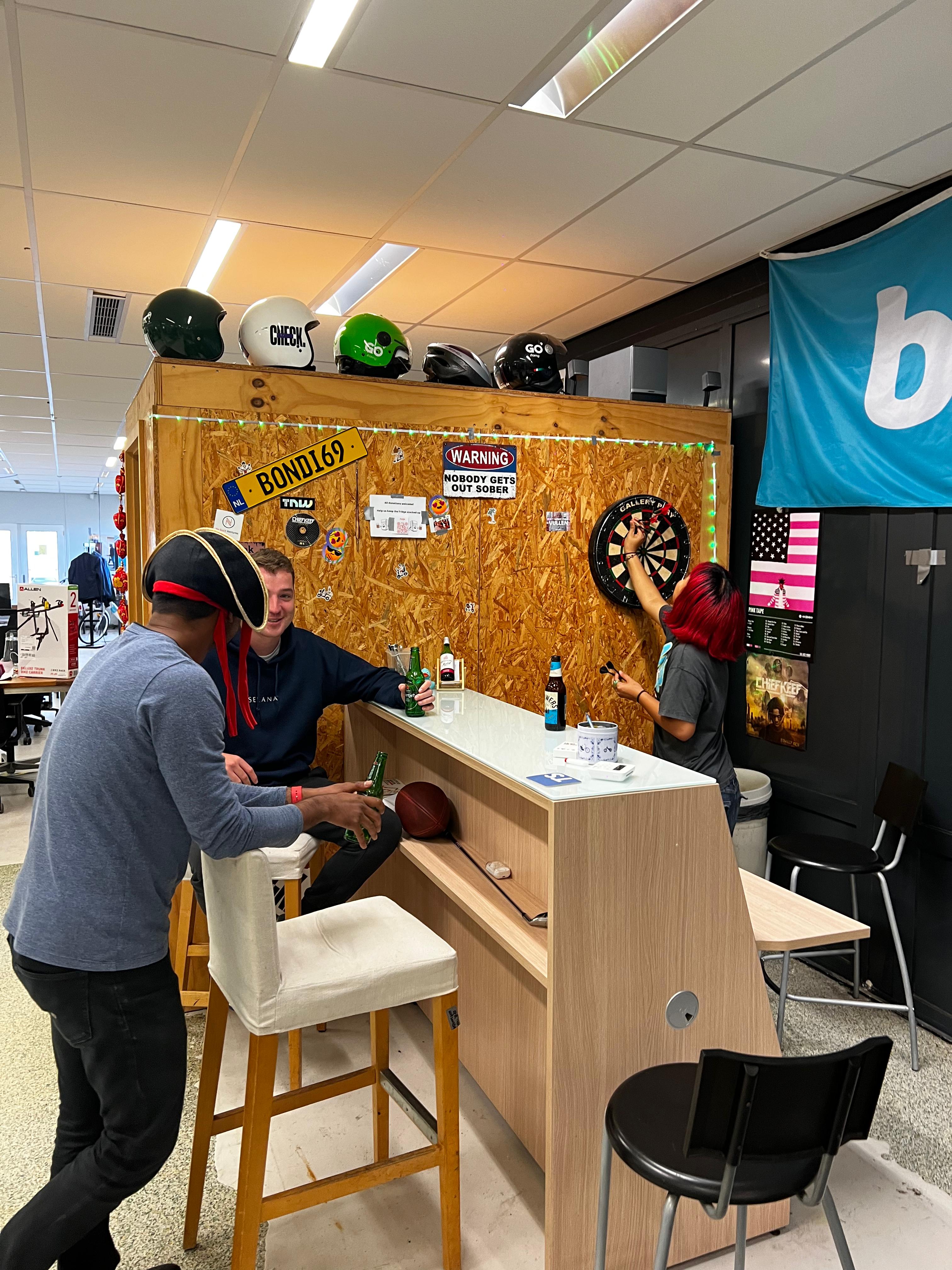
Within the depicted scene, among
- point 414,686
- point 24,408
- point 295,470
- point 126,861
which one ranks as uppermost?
point 24,408

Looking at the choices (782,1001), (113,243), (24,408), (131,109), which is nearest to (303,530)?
(131,109)

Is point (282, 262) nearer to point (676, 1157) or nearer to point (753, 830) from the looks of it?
point (753, 830)

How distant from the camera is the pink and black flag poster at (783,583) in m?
4.13

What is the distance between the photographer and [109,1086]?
5.84ft

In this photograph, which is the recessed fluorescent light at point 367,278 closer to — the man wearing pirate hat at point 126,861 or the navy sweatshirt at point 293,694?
the navy sweatshirt at point 293,694

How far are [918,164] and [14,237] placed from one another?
12.8 ft

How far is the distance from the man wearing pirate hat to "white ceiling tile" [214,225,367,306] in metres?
2.89

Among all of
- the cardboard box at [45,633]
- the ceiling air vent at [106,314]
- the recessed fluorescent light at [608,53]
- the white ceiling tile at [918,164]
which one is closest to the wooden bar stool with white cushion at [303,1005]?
the recessed fluorescent light at [608,53]

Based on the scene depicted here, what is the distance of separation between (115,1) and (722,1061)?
9.56 ft

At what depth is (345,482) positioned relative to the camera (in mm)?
3908

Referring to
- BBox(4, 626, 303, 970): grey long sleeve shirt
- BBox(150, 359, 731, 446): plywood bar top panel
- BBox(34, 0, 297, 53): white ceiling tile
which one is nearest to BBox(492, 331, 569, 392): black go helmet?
BBox(150, 359, 731, 446): plywood bar top panel

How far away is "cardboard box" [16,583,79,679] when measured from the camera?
20.5 feet

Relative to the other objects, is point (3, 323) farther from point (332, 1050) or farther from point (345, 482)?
point (332, 1050)

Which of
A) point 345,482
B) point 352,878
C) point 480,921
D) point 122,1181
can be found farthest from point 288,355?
point 122,1181
